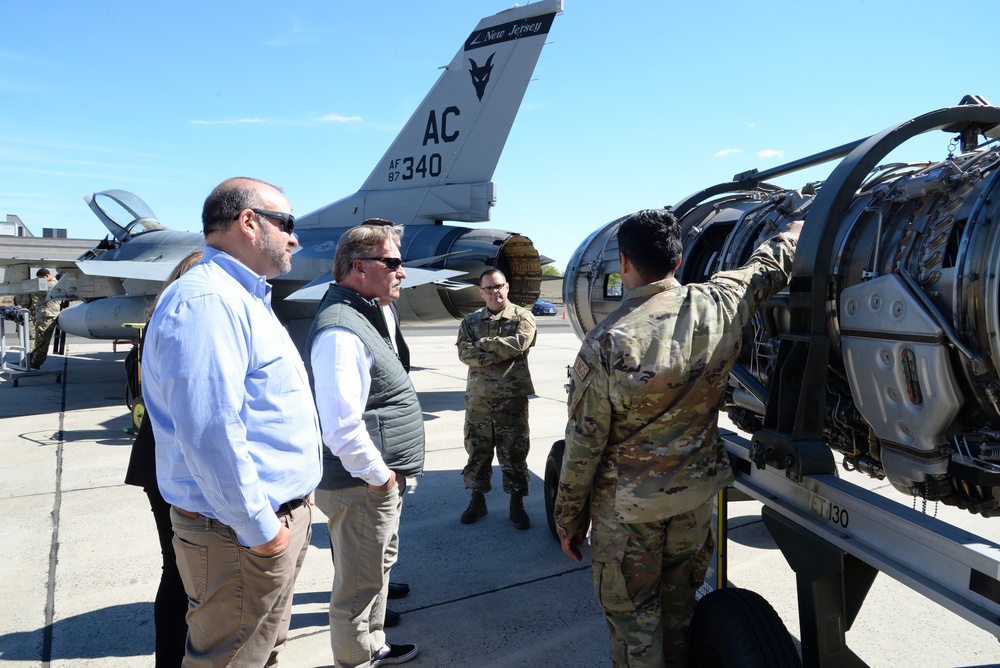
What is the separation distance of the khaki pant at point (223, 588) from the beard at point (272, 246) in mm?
816

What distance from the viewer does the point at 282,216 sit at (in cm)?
206

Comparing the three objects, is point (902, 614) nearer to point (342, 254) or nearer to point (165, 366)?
point (342, 254)

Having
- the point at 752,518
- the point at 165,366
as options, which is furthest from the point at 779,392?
the point at 752,518

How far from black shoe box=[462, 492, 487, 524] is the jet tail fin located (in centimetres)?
555

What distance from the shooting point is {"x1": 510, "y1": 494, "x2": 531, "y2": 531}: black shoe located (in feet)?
15.2

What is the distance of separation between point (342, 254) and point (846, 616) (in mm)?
2279

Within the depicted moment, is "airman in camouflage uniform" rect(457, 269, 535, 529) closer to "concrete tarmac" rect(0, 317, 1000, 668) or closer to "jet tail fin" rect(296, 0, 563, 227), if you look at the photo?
"concrete tarmac" rect(0, 317, 1000, 668)

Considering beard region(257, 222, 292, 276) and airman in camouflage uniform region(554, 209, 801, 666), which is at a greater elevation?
beard region(257, 222, 292, 276)

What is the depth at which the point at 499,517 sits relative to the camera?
4867 mm

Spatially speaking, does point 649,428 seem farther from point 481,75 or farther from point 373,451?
point 481,75

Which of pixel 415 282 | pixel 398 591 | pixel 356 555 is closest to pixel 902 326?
pixel 356 555

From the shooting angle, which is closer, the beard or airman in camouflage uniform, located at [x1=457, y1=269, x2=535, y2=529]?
the beard

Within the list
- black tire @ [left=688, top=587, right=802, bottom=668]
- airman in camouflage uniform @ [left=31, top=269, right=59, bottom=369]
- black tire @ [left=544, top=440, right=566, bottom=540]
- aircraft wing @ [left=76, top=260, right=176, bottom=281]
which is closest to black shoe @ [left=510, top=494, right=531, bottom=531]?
black tire @ [left=544, top=440, right=566, bottom=540]

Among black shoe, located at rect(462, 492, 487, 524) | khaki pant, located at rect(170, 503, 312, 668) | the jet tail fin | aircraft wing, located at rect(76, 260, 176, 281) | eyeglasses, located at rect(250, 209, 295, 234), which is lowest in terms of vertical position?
black shoe, located at rect(462, 492, 487, 524)
